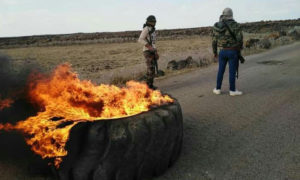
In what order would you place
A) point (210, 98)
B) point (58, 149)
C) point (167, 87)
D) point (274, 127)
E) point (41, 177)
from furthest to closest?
1. point (167, 87)
2. point (210, 98)
3. point (274, 127)
4. point (41, 177)
5. point (58, 149)

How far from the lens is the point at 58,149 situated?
318cm

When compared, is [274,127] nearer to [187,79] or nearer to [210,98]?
[210,98]

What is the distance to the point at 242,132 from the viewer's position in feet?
16.0

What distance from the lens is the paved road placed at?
3691 millimetres

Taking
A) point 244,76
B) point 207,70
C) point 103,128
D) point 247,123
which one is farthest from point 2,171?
point 207,70

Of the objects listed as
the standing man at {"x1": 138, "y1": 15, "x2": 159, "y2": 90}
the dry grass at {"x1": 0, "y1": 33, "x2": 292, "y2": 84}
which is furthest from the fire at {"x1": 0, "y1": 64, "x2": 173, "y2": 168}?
the standing man at {"x1": 138, "y1": 15, "x2": 159, "y2": 90}

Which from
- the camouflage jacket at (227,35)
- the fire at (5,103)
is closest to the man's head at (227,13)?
the camouflage jacket at (227,35)

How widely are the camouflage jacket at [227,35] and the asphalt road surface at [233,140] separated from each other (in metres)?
1.24

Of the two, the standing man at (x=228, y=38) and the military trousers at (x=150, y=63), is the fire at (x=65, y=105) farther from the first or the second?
the military trousers at (x=150, y=63)

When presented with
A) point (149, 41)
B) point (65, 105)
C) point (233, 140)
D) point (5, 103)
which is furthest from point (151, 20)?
point (5, 103)

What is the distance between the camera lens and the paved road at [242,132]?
12.1 feet

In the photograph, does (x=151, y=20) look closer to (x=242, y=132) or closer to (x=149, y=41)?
(x=149, y=41)

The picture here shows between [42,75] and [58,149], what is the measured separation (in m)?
1.44

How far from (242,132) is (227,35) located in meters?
2.68
